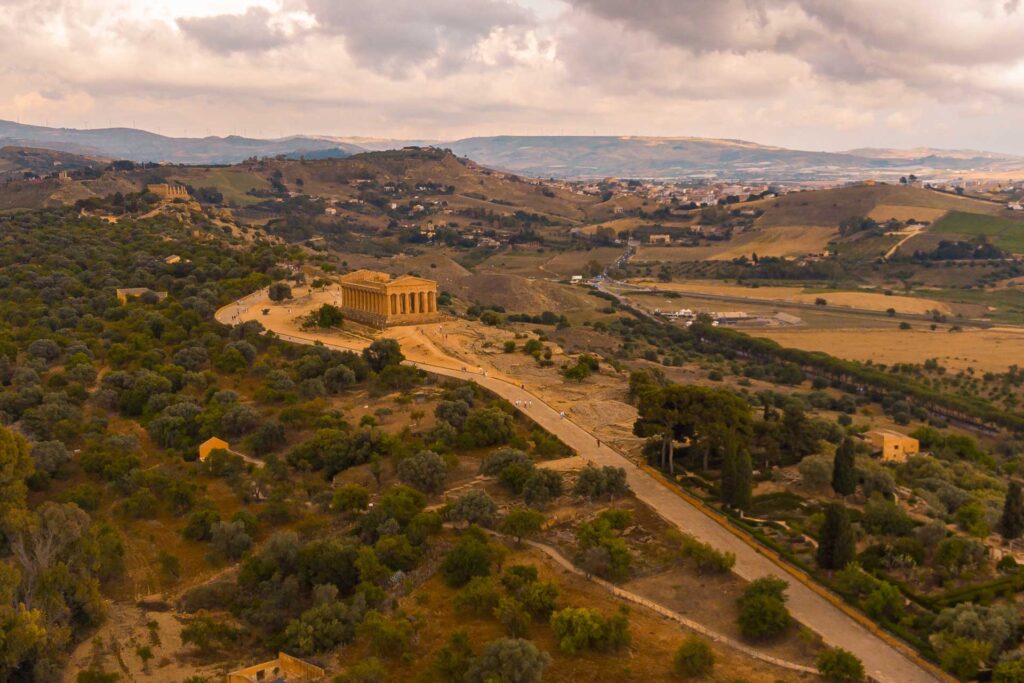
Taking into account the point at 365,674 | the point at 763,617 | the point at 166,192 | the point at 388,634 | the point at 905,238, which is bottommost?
the point at 365,674

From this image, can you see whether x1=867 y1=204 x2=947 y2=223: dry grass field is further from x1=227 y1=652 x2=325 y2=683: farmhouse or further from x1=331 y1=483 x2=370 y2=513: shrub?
x1=227 y1=652 x2=325 y2=683: farmhouse

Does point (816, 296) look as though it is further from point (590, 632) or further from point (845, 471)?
point (590, 632)

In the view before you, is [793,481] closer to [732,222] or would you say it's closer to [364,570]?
[364,570]

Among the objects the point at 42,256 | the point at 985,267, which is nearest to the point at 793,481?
the point at 42,256

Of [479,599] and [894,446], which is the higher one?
[894,446]

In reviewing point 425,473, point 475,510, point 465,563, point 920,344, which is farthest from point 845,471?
point 920,344

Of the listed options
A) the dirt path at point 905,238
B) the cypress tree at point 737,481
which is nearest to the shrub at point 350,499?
the cypress tree at point 737,481

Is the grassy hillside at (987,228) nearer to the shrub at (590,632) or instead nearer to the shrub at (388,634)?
the shrub at (590,632)

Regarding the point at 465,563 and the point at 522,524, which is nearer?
the point at 465,563
